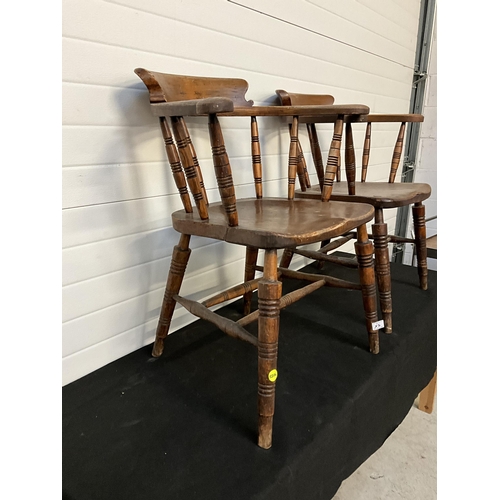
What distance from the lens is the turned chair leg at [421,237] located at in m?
1.58

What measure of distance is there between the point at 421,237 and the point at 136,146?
114cm

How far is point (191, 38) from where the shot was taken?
122cm

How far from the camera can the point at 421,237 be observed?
1624 mm

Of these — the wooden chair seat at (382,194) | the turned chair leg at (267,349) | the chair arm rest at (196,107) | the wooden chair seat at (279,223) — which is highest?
the chair arm rest at (196,107)

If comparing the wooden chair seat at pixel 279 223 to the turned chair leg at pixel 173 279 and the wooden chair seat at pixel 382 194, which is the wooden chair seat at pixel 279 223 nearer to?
the turned chair leg at pixel 173 279

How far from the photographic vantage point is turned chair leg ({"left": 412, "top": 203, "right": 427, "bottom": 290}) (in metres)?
1.58

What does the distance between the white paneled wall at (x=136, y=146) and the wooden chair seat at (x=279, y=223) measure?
8.5 inches

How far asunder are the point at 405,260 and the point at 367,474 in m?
2.47

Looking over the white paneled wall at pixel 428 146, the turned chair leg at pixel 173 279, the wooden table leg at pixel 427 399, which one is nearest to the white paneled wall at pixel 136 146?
the turned chair leg at pixel 173 279

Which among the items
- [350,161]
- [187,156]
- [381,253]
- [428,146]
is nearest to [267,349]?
[187,156]

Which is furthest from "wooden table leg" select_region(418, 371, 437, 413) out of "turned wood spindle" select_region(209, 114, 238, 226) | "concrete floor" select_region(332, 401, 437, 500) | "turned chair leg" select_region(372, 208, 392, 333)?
"turned wood spindle" select_region(209, 114, 238, 226)

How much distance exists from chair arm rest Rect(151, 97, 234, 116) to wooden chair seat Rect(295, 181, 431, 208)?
2.20 feet

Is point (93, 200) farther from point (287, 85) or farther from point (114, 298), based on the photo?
point (287, 85)
